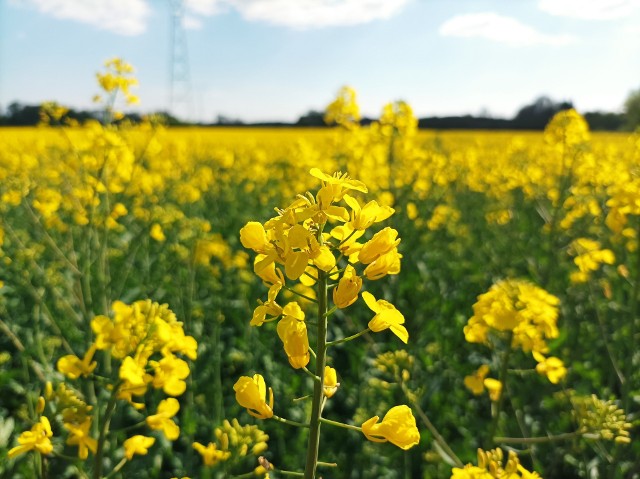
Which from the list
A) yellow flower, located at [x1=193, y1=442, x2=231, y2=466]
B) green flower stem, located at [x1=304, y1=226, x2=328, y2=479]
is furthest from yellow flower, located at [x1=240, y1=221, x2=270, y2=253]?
yellow flower, located at [x1=193, y1=442, x2=231, y2=466]

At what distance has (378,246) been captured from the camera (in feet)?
3.74

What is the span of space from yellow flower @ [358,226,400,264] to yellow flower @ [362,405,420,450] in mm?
341

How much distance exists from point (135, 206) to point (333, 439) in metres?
4.22

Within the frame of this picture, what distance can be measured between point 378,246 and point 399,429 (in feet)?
1.35

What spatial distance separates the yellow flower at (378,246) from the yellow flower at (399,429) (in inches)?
13.4

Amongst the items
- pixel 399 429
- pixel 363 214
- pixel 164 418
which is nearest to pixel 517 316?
pixel 399 429

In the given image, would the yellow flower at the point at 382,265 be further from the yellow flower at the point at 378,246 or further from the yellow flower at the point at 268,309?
the yellow flower at the point at 268,309

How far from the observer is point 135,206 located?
6.27 meters

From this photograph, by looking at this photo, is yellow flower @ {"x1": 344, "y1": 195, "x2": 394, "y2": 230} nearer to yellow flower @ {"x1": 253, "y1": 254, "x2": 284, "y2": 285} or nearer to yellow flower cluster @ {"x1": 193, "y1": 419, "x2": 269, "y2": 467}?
yellow flower @ {"x1": 253, "y1": 254, "x2": 284, "y2": 285}

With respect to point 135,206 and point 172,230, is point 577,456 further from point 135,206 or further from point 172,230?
point 135,206

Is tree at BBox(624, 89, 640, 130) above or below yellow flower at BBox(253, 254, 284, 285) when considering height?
above

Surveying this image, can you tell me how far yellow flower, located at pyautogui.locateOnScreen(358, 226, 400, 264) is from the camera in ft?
3.70

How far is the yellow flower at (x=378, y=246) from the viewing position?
3.70 feet

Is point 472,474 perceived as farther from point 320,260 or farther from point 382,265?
point 320,260
